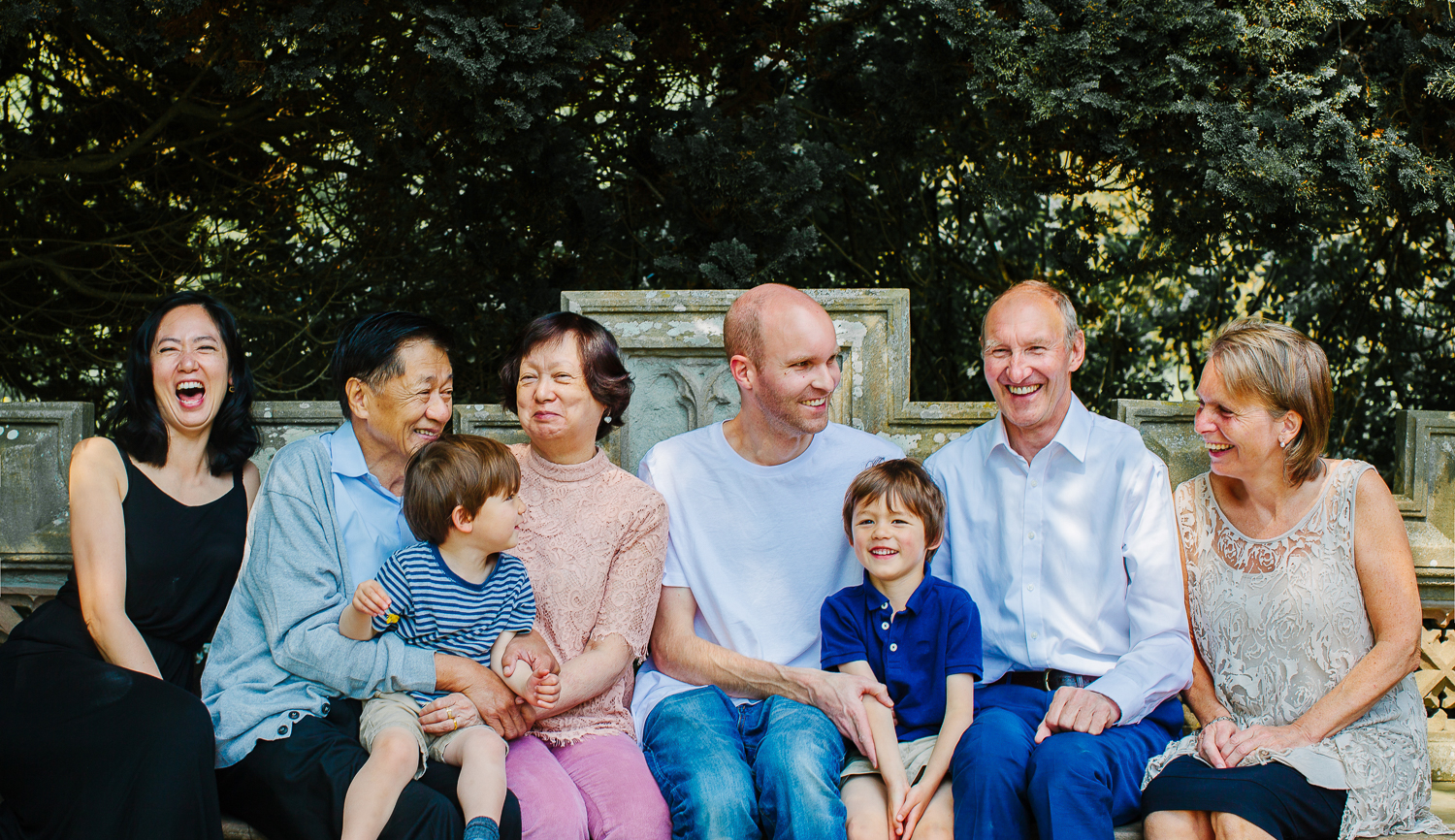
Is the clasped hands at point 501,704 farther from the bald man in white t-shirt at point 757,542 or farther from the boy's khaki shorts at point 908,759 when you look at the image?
the boy's khaki shorts at point 908,759

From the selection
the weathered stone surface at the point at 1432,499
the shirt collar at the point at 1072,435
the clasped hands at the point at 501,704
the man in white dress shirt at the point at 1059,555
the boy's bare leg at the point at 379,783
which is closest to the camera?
the boy's bare leg at the point at 379,783

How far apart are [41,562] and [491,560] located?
5.21 ft

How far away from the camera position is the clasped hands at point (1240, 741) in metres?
2.52

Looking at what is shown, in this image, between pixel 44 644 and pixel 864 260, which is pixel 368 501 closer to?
pixel 44 644

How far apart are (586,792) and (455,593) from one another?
0.59m

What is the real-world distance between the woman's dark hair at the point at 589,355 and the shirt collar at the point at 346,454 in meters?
0.45

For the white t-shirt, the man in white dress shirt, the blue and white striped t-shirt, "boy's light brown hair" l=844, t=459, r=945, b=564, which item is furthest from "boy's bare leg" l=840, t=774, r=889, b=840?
the blue and white striped t-shirt

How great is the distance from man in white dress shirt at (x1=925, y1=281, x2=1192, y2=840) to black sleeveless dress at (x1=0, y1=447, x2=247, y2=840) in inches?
Answer: 73.8

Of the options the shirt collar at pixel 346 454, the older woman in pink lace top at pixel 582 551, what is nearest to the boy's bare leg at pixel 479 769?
the older woman in pink lace top at pixel 582 551

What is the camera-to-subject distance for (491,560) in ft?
8.95

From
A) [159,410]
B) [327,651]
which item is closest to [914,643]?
[327,651]

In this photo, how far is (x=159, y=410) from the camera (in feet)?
9.59

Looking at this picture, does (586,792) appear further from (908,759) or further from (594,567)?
(908,759)

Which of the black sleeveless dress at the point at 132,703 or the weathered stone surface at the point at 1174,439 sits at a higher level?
the weathered stone surface at the point at 1174,439
